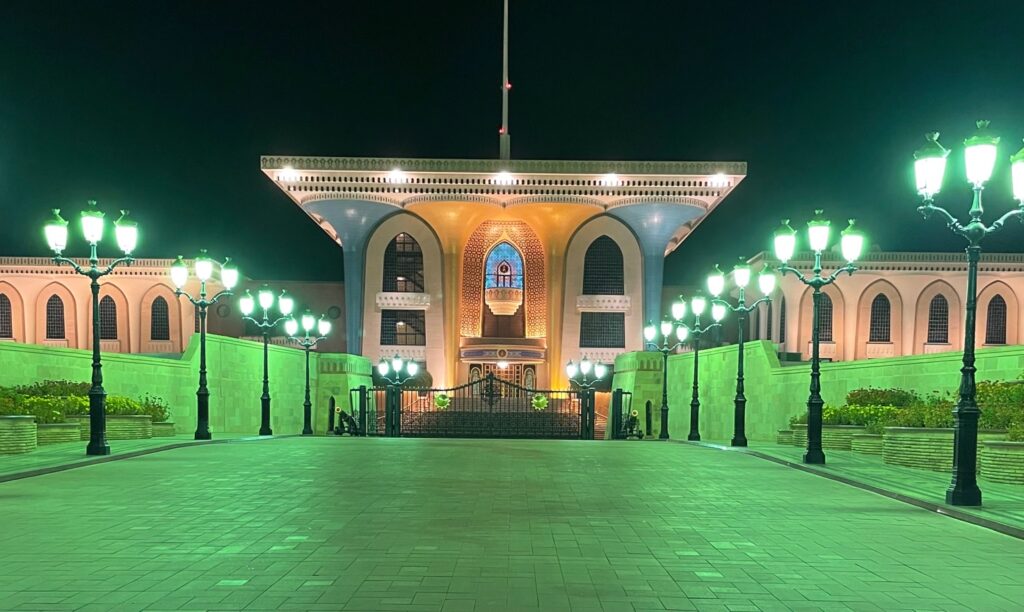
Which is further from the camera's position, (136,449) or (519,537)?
(136,449)

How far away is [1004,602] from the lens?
5273 mm

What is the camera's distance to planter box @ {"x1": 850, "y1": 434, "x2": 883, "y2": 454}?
16.2 metres

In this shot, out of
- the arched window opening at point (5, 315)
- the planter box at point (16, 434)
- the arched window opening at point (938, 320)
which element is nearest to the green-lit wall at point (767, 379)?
the planter box at point (16, 434)

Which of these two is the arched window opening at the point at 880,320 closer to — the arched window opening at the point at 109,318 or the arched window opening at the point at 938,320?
the arched window opening at the point at 938,320

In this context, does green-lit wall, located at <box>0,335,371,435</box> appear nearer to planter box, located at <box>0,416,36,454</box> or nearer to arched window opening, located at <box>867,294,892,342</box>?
planter box, located at <box>0,416,36,454</box>

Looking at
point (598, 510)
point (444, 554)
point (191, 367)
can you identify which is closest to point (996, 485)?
point (598, 510)

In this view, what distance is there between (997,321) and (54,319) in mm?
61890

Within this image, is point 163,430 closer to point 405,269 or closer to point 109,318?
point 405,269

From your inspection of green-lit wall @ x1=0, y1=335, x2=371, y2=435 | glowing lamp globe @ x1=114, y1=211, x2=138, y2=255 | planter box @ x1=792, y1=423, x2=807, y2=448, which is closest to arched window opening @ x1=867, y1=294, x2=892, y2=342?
planter box @ x1=792, y1=423, x2=807, y2=448

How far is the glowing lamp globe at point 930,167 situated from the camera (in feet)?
32.1

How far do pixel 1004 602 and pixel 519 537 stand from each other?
3.89 m

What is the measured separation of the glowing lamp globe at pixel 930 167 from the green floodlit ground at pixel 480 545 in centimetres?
413

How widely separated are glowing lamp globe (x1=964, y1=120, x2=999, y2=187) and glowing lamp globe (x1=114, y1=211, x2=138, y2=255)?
1476 centimetres

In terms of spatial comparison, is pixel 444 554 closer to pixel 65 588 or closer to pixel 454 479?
pixel 65 588
